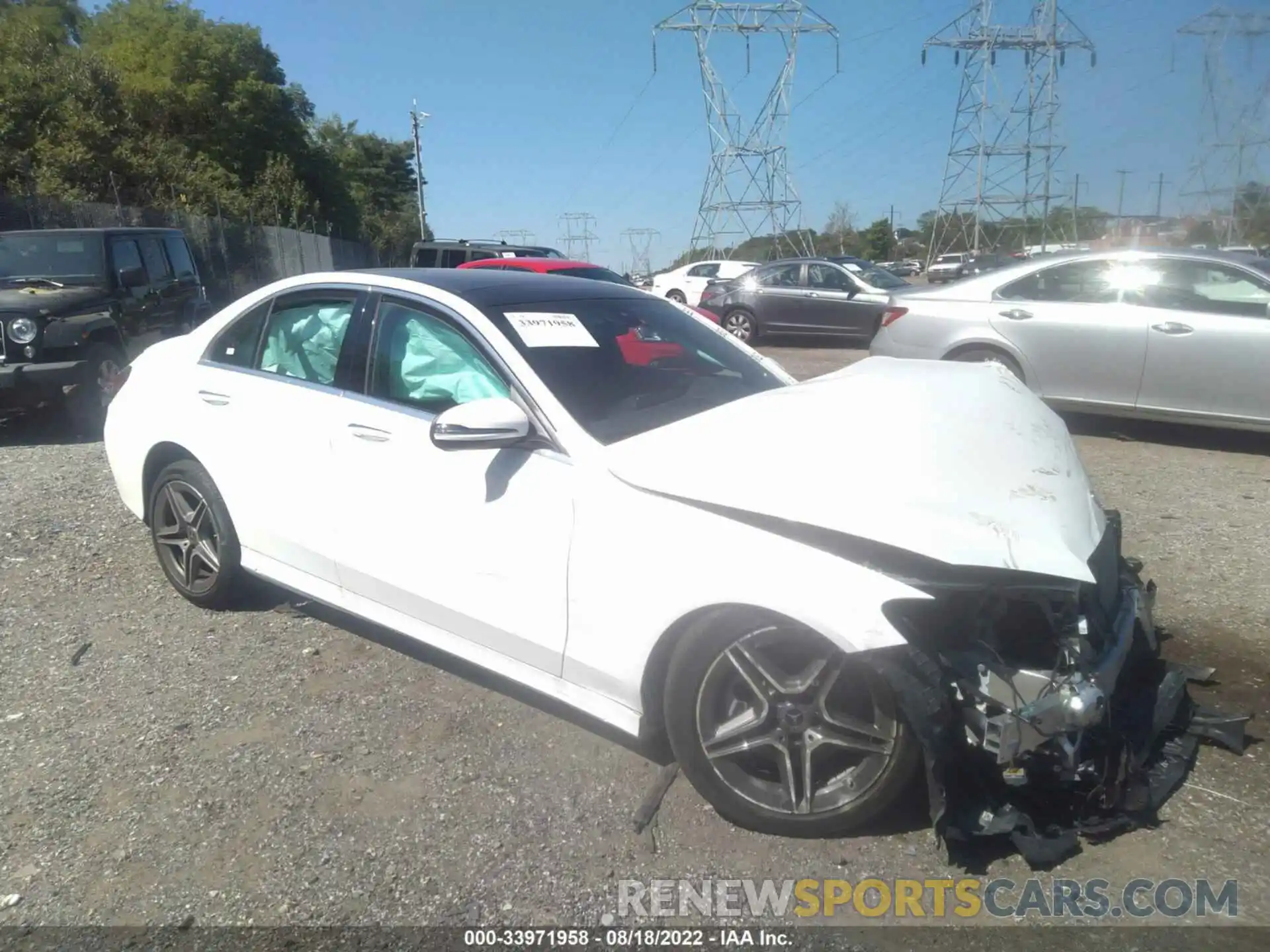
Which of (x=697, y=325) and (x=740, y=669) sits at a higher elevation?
(x=697, y=325)

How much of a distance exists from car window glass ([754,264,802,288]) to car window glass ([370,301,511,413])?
1305 centimetres

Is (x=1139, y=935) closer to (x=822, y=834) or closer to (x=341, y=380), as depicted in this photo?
(x=822, y=834)

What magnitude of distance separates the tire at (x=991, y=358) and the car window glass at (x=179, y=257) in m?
8.72

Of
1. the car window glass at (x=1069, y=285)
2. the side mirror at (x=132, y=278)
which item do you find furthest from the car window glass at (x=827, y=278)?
the side mirror at (x=132, y=278)

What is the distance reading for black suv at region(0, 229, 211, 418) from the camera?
8258 millimetres

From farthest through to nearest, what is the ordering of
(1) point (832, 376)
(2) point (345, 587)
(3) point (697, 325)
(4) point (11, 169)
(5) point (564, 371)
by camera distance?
(4) point (11, 169) < (3) point (697, 325) < (1) point (832, 376) < (2) point (345, 587) < (5) point (564, 371)

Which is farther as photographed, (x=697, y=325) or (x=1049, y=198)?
(x=1049, y=198)

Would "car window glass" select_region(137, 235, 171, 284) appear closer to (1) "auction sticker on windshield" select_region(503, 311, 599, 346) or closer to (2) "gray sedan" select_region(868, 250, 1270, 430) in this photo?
(2) "gray sedan" select_region(868, 250, 1270, 430)

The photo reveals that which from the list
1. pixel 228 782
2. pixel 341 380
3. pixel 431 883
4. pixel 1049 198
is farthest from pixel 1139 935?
pixel 1049 198

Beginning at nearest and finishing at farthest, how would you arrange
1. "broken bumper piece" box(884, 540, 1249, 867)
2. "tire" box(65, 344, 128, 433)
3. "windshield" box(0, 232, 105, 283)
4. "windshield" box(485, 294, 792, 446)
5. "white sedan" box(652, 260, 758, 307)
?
1. "broken bumper piece" box(884, 540, 1249, 867)
2. "windshield" box(485, 294, 792, 446)
3. "tire" box(65, 344, 128, 433)
4. "windshield" box(0, 232, 105, 283)
5. "white sedan" box(652, 260, 758, 307)

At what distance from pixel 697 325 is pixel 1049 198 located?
154 ft

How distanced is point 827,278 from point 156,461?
1312 centimetres

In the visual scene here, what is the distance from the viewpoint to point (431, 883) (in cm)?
270

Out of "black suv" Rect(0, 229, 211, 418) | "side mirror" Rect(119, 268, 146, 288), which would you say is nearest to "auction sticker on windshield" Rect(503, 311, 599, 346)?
"black suv" Rect(0, 229, 211, 418)
